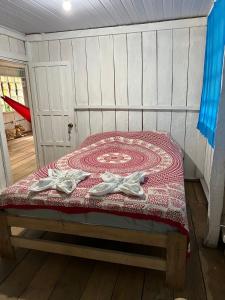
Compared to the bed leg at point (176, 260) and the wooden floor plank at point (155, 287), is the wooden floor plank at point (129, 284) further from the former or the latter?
the bed leg at point (176, 260)

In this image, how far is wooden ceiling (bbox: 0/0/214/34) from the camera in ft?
7.45

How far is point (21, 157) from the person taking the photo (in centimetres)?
476

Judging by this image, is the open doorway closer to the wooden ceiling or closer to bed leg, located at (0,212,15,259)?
the wooden ceiling

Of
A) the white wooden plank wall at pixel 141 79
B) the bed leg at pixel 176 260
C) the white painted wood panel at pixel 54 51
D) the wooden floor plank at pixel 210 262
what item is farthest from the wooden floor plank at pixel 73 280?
the white painted wood panel at pixel 54 51

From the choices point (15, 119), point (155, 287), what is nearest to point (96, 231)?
point (155, 287)

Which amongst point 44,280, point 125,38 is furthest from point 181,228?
point 125,38

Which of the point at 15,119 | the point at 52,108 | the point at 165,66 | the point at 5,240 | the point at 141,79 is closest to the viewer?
the point at 5,240

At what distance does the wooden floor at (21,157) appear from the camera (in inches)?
152

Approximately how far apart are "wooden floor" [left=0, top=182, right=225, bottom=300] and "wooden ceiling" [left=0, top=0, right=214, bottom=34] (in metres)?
2.36

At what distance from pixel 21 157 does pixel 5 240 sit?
10.5 feet

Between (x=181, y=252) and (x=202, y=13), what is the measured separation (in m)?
2.66

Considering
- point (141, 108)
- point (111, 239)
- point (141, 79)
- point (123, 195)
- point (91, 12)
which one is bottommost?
point (111, 239)

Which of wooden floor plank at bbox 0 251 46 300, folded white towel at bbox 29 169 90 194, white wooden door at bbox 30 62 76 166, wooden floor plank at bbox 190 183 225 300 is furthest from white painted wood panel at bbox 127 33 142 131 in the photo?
wooden floor plank at bbox 0 251 46 300

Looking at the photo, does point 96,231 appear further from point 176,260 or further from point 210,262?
point 210,262
